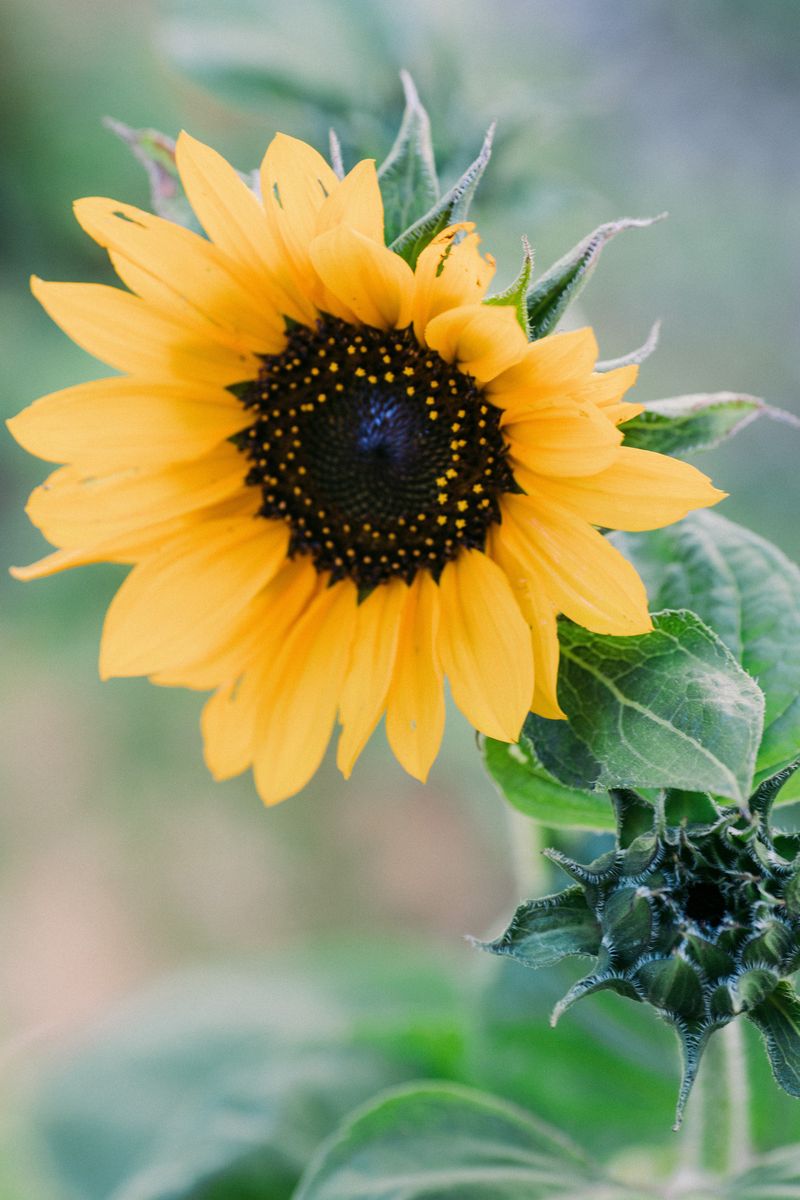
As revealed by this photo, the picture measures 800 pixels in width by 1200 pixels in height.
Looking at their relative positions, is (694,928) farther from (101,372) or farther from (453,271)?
(101,372)

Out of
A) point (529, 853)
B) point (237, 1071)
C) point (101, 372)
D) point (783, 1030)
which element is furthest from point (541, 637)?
point (101, 372)

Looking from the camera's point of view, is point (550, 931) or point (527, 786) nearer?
point (550, 931)

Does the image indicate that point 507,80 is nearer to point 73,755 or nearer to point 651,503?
point 73,755

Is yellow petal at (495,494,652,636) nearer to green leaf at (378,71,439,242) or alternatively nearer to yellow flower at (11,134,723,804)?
yellow flower at (11,134,723,804)

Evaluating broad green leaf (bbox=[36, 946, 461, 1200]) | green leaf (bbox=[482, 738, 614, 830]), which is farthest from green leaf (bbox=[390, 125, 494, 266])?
broad green leaf (bbox=[36, 946, 461, 1200])

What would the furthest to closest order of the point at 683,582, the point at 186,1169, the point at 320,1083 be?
the point at 320,1083 → the point at 186,1169 → the point at 683,582

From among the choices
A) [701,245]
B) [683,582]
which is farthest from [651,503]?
[701,245]
